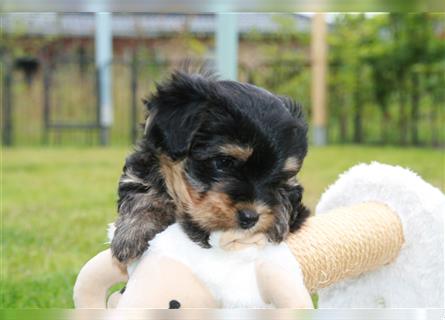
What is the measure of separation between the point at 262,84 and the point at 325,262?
950 cm

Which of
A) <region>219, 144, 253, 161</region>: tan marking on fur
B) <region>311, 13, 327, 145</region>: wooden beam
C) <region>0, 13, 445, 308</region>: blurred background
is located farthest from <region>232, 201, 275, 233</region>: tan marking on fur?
<region>311, 13, 327, 145</region>: wooden beam

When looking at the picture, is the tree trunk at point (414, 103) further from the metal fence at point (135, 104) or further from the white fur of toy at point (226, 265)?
the white fur of toy at point (226, 265)

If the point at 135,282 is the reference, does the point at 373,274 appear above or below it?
below

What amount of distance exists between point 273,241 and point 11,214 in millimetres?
3001

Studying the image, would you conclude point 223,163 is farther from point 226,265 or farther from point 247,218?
point 226,265

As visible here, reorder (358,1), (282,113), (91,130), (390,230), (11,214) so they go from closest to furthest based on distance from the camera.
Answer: (358,1) → (282,113) → (390,230) → (11,214) → (91,130)

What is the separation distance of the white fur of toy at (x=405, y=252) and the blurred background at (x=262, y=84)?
378cm

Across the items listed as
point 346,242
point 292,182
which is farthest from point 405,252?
point 292,182

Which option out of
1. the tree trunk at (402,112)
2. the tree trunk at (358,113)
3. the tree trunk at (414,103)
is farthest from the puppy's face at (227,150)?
the tree trunk at (358,113)

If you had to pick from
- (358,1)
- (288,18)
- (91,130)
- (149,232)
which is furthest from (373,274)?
(288,18)

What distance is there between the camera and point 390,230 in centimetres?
227

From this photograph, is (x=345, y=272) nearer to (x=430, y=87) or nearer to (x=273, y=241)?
(x=273, y=241)

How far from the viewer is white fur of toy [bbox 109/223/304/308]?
175 centimetres

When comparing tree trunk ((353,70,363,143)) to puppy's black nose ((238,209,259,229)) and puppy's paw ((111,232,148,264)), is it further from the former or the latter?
puppy's black nose ((238,209,259,229))
